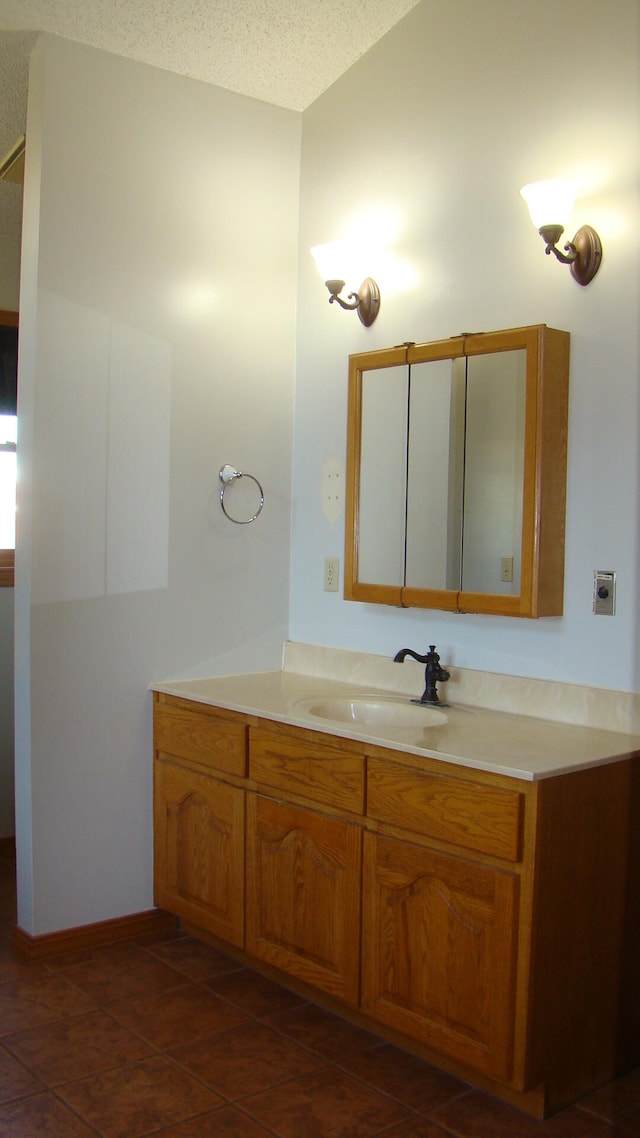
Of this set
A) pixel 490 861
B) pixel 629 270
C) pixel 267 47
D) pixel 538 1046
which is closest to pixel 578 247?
pixel 629 270

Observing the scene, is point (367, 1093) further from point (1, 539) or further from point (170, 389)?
A: point (1, 539)

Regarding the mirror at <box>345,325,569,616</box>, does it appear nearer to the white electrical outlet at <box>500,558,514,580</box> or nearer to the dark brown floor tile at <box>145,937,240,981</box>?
the white electrical outlet at <box>500,558,514,580</box>

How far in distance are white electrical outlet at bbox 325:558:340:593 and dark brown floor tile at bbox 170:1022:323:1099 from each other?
1.31 metres

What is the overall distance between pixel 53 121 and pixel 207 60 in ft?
1.73

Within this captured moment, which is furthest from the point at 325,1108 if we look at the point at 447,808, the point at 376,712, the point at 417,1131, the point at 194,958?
the point at 376,712

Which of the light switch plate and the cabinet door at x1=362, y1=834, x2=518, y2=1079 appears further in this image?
the light switch plate

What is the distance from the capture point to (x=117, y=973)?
2748 mm

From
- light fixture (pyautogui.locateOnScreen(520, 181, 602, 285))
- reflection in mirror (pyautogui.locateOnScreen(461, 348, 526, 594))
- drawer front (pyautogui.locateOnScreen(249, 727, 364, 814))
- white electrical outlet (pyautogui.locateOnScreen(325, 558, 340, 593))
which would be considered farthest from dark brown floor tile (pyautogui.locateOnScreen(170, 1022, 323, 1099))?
light fixture (pyautogui.locateOnScreen(520, 181, 602, 285))

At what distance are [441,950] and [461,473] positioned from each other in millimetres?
1198

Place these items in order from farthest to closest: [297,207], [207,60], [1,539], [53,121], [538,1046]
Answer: [1,539] < [297,207] < [207,60] < [53,121] < [538,1046]

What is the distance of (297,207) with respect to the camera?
3.30 metres

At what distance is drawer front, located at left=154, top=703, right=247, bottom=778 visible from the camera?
2.69 m

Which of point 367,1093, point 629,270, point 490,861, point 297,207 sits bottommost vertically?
point 367,1093

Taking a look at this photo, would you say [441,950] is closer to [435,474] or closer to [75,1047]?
[75,1047]
